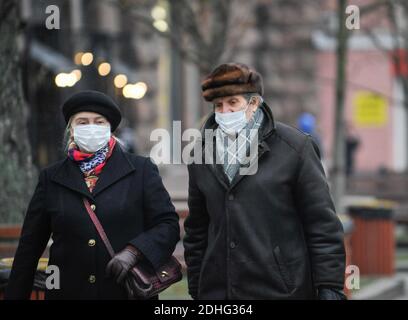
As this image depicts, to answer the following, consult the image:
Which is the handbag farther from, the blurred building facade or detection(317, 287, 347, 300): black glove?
the blurred building facade

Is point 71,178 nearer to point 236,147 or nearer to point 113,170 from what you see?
point 113,170

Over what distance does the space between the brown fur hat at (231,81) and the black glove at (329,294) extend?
100cm

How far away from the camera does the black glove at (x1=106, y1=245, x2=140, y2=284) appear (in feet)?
17.7

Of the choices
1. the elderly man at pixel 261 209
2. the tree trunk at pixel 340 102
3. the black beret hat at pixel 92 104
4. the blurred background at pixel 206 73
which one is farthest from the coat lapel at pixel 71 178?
the tree trunk at pixel 340 102

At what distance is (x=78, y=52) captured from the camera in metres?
17.8

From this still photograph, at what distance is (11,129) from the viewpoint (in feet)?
29.7

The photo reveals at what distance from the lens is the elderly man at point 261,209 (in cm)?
529

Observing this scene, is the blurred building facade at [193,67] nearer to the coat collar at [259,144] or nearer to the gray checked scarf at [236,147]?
the coat collar at [259,144]

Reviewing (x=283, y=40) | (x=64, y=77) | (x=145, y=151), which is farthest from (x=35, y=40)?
(x=283, y=40)

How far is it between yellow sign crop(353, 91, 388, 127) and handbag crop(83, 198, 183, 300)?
25.2 metres

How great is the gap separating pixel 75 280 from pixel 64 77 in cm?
749

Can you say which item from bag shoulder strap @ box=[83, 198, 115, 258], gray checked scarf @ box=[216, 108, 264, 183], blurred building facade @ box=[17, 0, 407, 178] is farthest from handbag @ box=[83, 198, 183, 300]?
blurred building facade @ box=[17, 0, 407, 178]

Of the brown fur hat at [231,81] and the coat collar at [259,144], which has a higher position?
the brown fur hat at [231,81]

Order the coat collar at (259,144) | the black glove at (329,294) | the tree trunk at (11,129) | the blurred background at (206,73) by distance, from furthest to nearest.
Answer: the blurred background at (206,73), the tree trunk at (11,129), the coat collar at (259,144), the black glove at (329,294)
